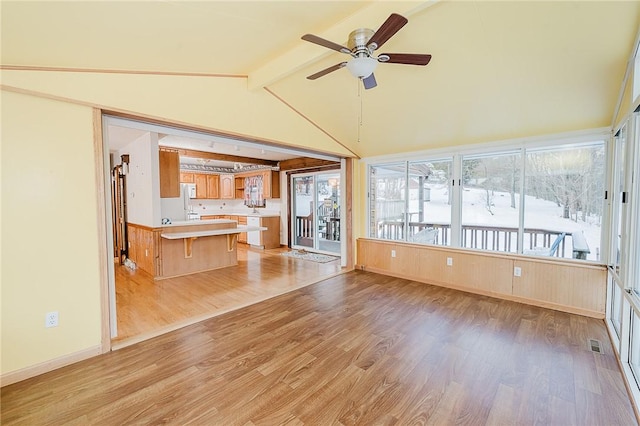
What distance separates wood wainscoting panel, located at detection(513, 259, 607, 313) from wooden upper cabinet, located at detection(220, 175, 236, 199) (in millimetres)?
7524

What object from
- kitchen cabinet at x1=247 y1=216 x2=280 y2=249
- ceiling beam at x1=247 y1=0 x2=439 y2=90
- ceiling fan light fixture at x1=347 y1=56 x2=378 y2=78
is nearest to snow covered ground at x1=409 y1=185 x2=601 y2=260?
ceiling beam at x1=247 y1=0 x2=439 y2=90

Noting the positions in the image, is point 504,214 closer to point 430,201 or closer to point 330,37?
point 430,201

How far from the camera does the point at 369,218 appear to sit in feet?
18.0

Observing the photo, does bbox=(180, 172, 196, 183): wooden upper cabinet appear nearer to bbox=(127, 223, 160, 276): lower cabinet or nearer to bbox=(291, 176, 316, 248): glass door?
bbox=(127, 223, 160, 276): lower cabinet

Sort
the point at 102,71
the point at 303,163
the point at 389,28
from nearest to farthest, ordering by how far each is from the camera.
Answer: the point at 389,28, the point at 102,71, the point at 303,163

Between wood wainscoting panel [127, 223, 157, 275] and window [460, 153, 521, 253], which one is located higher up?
window [460, 153, 521, 253]

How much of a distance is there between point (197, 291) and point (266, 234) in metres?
3.58

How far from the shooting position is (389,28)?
1.69 metres

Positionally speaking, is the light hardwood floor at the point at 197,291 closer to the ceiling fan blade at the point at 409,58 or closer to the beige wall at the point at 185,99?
the beige wall at the point at 185,99

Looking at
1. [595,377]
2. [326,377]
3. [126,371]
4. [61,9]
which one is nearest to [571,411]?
[595,377]

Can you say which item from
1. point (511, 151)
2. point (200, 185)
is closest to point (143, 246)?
point (200, 185)

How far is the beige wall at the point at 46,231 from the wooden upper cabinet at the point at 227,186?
6.41 meters

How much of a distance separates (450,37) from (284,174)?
591 centimetres

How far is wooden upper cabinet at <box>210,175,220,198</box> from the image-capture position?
8.55 meters
